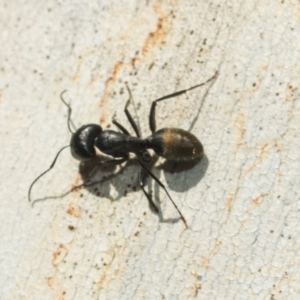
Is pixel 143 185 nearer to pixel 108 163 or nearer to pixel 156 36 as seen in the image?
pixel 108 163

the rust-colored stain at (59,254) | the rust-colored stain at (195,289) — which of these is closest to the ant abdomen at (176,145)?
the rust-colored stain at (195,289)

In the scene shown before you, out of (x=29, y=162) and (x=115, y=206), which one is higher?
(x=29, y=162)

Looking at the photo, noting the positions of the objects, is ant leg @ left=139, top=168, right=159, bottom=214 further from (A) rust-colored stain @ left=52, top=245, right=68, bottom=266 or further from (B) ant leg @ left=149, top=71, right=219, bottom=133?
(A) rust-colored stain @ left=52, top=245, right=68, bottom=266

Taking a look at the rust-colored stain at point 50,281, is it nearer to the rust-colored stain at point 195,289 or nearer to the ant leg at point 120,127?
the rust-colored stain at point 195,289

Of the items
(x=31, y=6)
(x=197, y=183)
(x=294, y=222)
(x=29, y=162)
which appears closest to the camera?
(x=294, y=222)

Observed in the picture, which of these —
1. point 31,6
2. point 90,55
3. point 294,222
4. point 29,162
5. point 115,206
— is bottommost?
point 294,222

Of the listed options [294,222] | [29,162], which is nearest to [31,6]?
[29,162]

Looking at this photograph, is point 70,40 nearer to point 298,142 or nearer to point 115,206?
point 115,206
